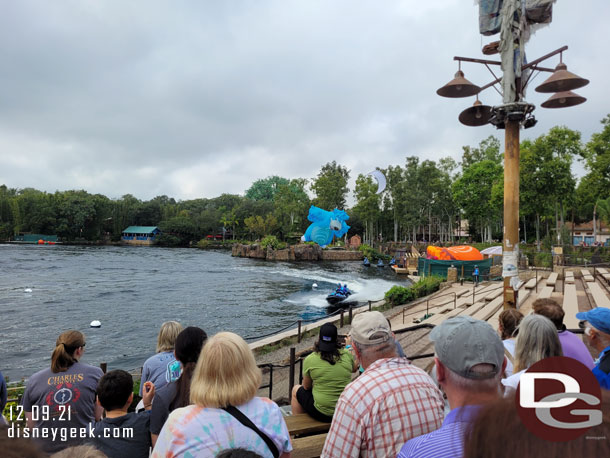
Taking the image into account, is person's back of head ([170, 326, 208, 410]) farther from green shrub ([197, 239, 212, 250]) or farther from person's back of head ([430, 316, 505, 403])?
green shrub ([197, 239, 212, 250])

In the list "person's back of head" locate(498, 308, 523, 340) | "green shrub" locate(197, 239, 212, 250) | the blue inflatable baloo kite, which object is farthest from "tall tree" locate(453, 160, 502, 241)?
"green shrub" locate(197, 239, 212, 250)

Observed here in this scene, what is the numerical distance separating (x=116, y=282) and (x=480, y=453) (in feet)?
101

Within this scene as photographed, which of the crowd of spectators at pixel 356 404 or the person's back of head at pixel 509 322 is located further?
the person's back of head at pixel 509 322

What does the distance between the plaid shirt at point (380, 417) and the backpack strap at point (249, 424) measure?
29cm

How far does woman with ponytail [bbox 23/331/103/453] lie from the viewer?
287 cm

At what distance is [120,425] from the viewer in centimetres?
235

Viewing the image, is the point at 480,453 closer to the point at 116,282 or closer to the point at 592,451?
the point at 592,451

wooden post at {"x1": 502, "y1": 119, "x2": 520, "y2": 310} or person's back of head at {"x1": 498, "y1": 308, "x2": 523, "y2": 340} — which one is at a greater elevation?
wooden post at {"x1": 502, "y1": 119, "x2": 520, "y2": 310}

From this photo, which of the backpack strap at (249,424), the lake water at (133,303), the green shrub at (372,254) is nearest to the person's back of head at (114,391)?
the backpack strap at (249,424)

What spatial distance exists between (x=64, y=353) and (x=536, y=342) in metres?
3.48

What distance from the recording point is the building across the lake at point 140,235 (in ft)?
265

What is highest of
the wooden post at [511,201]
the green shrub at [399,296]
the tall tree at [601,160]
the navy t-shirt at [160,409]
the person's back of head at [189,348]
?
the tall tree at [601,160]

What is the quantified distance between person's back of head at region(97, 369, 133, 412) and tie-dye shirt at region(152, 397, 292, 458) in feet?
3.00

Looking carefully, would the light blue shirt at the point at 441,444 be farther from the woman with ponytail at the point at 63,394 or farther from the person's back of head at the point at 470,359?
the woman with ponytail at the point at 63,394
